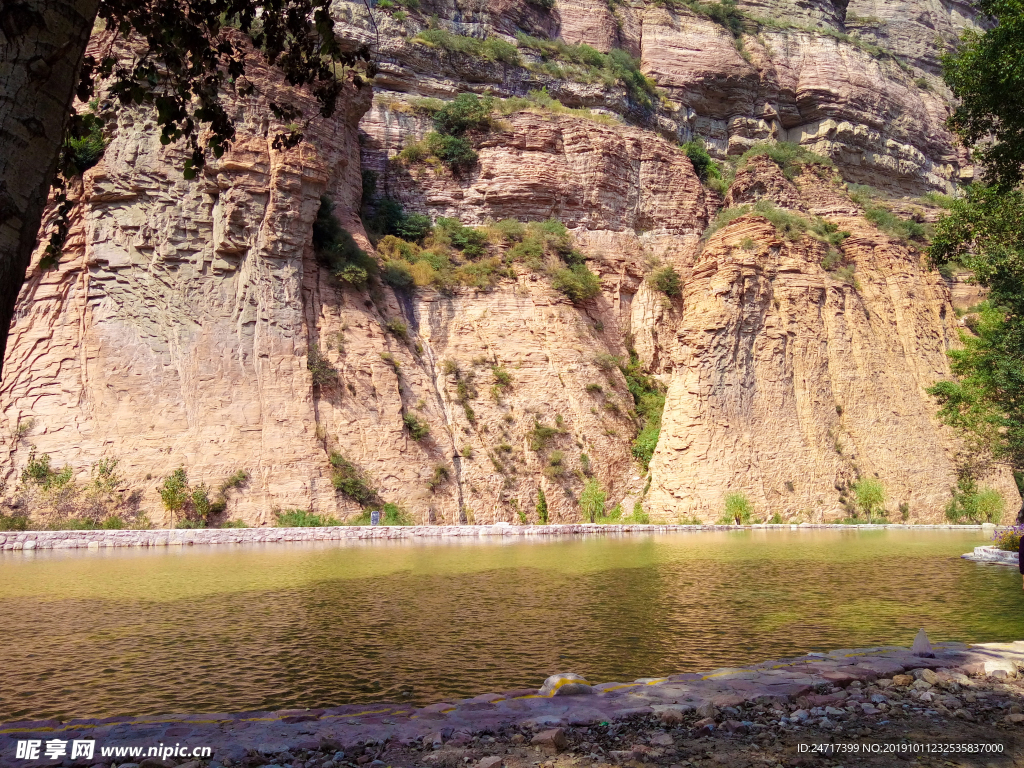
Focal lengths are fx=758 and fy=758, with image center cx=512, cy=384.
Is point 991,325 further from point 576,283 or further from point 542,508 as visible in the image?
point 542,508

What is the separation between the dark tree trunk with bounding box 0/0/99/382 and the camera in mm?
3186

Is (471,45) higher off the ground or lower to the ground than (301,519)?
higher

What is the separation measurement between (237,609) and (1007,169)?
1407 cm

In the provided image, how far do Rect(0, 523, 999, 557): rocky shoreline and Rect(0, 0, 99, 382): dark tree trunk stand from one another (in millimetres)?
18155

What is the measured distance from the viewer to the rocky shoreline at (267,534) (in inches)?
747

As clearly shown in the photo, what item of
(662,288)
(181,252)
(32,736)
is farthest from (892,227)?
(32,736)

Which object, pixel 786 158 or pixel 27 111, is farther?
pixel 786 158

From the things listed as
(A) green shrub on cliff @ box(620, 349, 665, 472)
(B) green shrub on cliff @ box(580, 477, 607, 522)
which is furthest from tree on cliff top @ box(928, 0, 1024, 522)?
(B) green shrub on cliff @ box(580, 477, 607, 522)

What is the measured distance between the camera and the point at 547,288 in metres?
33.6

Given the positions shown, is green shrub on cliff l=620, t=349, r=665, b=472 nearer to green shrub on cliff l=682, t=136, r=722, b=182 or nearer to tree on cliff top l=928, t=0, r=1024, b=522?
tree on cliff top l=928, t=0, r=1024, b=522

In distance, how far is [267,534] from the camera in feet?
67.7

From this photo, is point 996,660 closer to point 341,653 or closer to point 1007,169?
point 341,653

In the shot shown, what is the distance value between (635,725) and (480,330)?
91.8 feet

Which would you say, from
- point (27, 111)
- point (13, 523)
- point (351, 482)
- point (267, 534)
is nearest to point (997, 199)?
point (27, 111)
